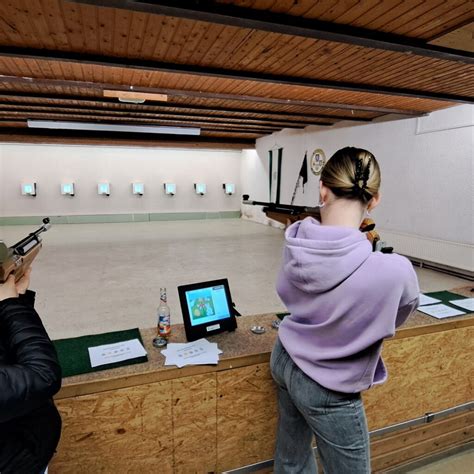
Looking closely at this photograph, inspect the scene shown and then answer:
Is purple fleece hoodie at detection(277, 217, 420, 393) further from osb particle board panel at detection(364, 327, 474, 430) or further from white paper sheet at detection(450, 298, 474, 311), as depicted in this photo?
white paper sheet at detection(450, 298, 474, 311)

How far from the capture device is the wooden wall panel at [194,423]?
1234mm

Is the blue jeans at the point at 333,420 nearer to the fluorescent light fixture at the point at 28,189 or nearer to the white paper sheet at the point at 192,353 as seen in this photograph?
the white paper sheet at the point at 192,353

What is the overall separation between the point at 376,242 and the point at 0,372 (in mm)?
1795

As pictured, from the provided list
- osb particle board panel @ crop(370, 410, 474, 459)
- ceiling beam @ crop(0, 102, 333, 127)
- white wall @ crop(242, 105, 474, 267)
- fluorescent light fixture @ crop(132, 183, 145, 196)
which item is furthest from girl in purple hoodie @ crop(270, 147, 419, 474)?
fluorescent light fixture @ crop(132, 183, 145, 196)

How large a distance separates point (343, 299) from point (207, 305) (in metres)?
0.77

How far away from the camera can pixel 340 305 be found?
797 millimetres

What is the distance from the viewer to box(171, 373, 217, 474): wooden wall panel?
1.23 m

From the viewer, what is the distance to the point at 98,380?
1.12 meters

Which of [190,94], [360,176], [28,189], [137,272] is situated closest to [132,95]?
[190,94]

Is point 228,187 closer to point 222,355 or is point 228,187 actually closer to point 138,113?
point 138,113

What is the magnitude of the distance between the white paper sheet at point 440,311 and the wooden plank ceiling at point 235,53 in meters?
2.01

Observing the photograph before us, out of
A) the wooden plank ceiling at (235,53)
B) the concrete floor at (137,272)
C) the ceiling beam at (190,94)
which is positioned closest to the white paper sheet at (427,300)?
the concrete floor at (137,272)

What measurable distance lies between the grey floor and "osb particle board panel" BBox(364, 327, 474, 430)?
13.0 inches

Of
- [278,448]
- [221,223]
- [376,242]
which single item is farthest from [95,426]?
[221,223]
